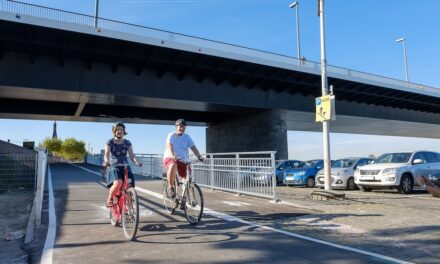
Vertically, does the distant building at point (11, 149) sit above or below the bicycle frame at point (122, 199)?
above

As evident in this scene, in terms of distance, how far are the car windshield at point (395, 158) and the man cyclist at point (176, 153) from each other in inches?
426

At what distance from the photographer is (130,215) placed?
6.63m

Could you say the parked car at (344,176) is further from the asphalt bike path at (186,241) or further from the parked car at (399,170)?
the asphalt bike path at (186,241)

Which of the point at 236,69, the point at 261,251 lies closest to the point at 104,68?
the point at 236,69

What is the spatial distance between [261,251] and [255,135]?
93.1 ft

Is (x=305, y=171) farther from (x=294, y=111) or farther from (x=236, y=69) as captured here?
(x=294, y=111)

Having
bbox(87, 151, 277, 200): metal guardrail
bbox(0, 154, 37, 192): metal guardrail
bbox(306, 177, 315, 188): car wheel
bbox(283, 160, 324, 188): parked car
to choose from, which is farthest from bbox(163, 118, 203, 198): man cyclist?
bbox(306, 177, 315, 188): car wheel

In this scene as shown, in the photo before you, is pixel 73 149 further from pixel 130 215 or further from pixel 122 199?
pixel 130 215

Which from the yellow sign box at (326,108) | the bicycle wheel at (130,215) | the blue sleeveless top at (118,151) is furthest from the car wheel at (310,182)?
the bicycle wheel at (130,215)

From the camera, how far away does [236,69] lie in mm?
27688

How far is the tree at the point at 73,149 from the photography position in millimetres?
113500

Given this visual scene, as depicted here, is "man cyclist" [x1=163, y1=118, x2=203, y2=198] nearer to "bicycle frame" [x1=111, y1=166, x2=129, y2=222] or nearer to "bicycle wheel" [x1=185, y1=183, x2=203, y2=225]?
"bicycle wheel" [x1=185, y1=183, x2=203, y2=225]

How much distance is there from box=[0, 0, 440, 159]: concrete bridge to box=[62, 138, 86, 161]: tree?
80.7 metres

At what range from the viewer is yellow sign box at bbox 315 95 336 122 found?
13336 mm
